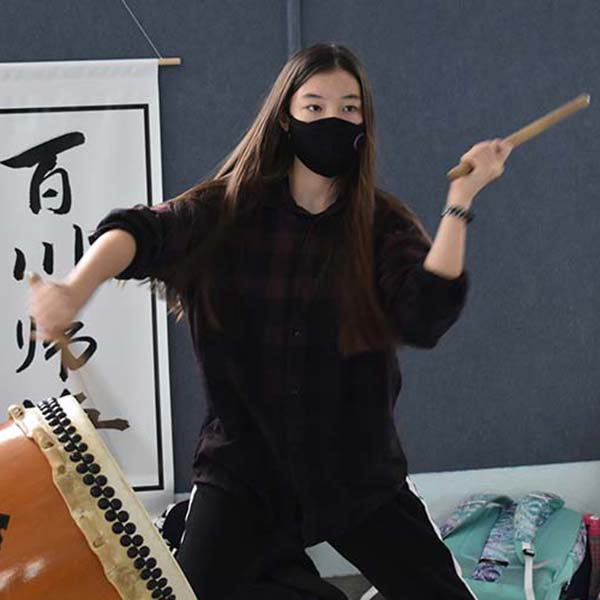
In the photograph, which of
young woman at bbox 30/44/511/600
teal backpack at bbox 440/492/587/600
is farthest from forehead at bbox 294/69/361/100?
teal backpack at bbox 440/492/587/600

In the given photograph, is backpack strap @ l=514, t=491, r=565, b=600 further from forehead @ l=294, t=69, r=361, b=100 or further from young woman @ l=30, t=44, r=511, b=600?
forehead @ l=294, t=69, r=361, b=100

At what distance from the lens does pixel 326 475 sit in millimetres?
Result: 1759

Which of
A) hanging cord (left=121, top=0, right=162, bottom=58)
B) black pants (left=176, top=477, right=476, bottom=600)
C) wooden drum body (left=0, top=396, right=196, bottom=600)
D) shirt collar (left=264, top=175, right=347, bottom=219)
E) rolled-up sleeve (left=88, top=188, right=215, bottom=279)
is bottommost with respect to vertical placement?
black pants (left=176, top=477, right=476, bottom=600)

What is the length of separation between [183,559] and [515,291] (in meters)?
1.72

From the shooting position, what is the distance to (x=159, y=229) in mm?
1646

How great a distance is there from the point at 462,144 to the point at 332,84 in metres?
1.38

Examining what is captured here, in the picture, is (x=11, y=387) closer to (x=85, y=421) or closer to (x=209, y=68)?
(x=209, y=68)

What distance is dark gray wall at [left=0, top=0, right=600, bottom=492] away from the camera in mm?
2916

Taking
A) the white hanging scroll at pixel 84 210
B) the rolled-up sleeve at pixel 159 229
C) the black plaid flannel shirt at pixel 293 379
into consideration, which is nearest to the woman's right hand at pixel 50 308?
the rolled-up sleeve at pixel 159 229

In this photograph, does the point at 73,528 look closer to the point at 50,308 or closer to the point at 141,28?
the point at 50,308

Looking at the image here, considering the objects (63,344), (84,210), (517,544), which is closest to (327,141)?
(63,344)

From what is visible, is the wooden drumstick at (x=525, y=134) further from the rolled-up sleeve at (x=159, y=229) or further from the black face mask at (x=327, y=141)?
the rolled-up sleeve at (x=159, y=229)

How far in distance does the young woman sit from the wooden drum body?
0.89ft

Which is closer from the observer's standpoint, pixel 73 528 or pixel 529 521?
pixel 73 528
